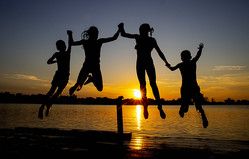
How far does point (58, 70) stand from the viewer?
8.84 m

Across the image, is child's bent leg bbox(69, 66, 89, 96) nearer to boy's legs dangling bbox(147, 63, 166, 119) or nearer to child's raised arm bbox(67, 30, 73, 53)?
child's raised arm bbox(67, 30, 73, 53)

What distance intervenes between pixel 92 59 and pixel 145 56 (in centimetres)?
189

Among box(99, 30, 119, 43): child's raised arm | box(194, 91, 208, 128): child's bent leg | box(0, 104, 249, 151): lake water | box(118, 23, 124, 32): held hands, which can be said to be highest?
box(118, 23, 124, 32): held hands

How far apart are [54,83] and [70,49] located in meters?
1.68

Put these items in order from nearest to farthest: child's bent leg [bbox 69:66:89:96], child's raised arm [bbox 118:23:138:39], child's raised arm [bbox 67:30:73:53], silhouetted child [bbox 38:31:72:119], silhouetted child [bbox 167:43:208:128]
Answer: child's raised arm [bbox 118:23:138:39]
child's bent leg [bbox 69:66:89:96]
silhouetted child [bbox 167:43:208:128]
child's raised arm [bbox 67:30:73:53]
silhouetted child [bbox 38:31:72:119]

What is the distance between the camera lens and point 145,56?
24.6ft

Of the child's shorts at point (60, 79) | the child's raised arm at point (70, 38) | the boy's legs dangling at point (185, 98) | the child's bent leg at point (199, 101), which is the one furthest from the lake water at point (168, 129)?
the child's raised arm at point (70, 38)

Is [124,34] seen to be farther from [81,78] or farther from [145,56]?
[81,78]

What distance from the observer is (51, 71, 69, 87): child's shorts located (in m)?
8.73

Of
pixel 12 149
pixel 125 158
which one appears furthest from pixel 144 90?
pixel 12 149

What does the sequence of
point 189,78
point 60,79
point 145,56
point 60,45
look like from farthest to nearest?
point 60,45 → point 60,79 → point 189,78 → point 145,56

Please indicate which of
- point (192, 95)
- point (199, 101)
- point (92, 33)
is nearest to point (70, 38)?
point (92, 33)

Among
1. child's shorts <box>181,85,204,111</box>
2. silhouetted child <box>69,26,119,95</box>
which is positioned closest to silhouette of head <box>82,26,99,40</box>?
silhouetted child <box>69,26,119,95</box>

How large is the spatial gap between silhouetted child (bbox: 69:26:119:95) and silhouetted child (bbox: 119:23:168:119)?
0.83 metres
